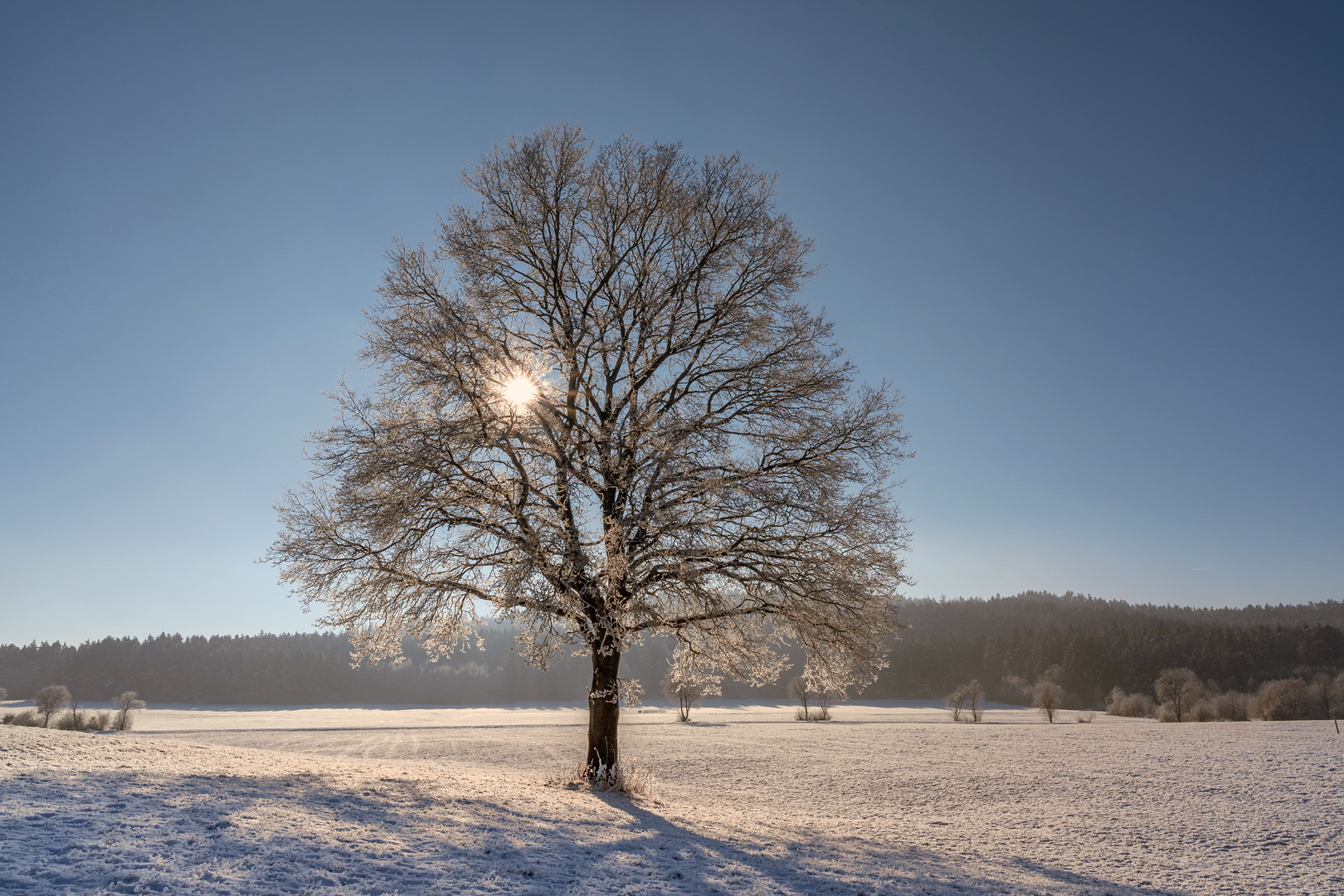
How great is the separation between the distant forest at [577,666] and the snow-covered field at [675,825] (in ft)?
202

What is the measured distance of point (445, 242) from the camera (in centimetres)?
1257

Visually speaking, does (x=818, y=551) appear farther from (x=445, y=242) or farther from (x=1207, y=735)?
(x=1207, y=735)

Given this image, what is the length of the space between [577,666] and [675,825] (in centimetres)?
8761

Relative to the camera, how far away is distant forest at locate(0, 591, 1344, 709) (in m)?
78.8

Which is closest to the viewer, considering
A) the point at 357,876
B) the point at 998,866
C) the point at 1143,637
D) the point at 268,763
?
the point at 357,876

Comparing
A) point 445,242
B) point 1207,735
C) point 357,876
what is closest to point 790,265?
point 445,242

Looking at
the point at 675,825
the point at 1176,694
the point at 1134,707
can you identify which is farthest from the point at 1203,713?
the point at 675,825

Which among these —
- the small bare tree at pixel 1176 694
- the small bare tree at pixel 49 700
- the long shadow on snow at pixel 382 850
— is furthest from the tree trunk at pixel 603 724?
the small bare tree at pixel 1176 694

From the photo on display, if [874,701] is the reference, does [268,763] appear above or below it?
above

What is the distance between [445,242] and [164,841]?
9934 mm

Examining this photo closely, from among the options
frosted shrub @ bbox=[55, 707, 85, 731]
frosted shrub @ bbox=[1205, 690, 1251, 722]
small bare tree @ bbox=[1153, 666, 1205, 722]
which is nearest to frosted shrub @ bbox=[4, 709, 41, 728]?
frosted shrub @ bbox=[55, 707, 85, 731]

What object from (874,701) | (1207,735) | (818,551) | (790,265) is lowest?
(874,701)

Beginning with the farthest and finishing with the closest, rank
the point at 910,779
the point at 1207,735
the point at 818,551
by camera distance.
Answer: the point at 1207,735, the point at 910,779, the point at 818,551

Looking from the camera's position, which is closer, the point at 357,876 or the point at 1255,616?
the point at 357,876
